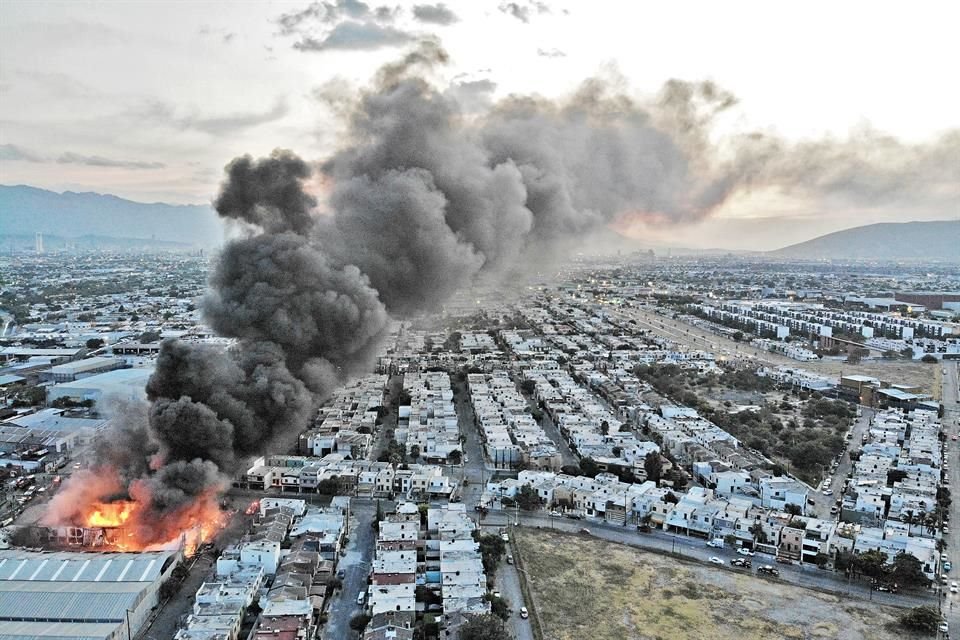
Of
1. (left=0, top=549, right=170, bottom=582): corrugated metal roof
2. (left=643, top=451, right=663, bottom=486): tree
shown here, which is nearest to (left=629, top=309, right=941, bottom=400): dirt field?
(left=643, top=451, right=663, bottom=486): tree

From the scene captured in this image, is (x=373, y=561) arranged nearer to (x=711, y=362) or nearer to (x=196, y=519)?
(x=196, y=519)

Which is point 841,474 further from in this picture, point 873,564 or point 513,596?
point 513,596

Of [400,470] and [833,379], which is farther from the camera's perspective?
[833,379]

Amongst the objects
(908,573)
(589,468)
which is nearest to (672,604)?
(908,573)

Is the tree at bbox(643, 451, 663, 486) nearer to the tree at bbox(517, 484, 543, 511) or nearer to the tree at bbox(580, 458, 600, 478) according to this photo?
the tree at bbox(580, 458, 600, 478)

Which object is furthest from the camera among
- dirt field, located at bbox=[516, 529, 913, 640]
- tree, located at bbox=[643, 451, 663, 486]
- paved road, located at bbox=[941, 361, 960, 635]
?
tree, located at bbox=[643, 451, 663, 486]

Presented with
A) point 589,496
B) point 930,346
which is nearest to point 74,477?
point 589,496
